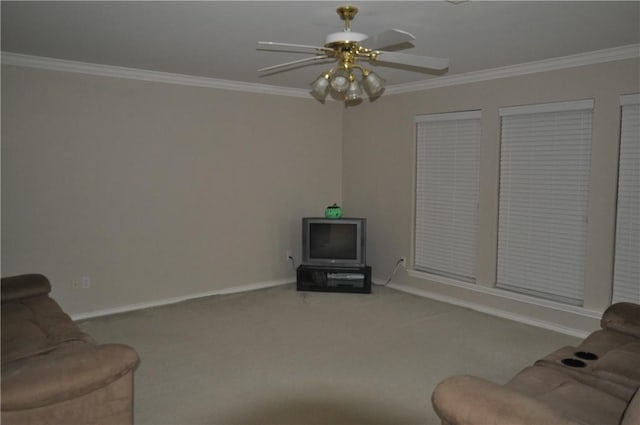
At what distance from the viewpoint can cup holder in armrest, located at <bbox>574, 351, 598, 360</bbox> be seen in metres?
2.68

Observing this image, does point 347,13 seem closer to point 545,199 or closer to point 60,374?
point 60,374

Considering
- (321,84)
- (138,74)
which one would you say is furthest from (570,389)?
(138,74)

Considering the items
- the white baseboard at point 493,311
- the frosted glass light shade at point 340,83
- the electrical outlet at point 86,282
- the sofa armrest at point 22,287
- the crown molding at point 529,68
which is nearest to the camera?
the frosted glass light shade at point 340,83

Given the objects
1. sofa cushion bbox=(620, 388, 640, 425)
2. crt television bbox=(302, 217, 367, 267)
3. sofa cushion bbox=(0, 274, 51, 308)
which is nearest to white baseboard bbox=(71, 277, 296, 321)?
crt television bbox=(302, 217, 367, 267)

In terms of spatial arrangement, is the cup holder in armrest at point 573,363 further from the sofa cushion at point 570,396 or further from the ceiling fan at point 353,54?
the ceiling fan at point 353,54

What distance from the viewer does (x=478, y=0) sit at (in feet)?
9.20

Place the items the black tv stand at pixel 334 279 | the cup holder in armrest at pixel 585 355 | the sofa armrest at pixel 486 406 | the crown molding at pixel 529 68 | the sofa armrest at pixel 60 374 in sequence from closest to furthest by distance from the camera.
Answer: the sofa armrest at pixel 486 406 → the sofa armrest at pixel 60 374 → the cup holder in armrest at pixel 585 355 → the crown molding at pixel 529 68 → the black tv stand at pixel 334 279

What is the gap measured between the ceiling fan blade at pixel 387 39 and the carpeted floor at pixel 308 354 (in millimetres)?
2138

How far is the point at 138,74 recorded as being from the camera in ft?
16.0

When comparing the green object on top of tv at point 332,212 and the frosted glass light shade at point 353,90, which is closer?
the frosted glass light shade at point 353,90

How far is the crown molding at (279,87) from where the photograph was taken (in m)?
4.07

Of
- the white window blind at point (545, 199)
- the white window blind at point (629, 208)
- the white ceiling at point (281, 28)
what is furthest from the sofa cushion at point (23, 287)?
the white window blind at point (629, 208)

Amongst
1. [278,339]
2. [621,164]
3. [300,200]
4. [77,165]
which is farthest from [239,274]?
[621,164]

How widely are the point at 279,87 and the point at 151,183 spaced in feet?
6.11
